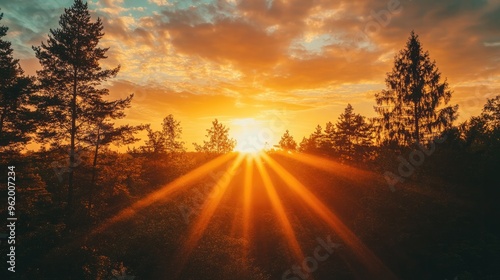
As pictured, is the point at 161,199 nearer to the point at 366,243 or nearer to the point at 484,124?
the point at 366,243

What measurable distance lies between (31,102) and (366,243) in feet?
91.0

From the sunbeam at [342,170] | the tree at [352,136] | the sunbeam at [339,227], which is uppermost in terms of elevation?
the tree at [352,136]

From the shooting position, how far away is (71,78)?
21906mm

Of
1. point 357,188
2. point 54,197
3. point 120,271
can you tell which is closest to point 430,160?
point 357,188

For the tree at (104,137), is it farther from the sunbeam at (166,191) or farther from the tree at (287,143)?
the tree at (287,143)

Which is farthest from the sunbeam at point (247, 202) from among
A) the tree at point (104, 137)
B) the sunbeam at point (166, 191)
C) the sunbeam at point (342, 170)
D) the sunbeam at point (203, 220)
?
the tree at point (104, 137)

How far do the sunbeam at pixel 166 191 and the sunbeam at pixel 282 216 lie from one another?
10.9 metres

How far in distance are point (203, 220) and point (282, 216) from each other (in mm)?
8829

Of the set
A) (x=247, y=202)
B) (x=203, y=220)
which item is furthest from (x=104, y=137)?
(x=247, y=202)

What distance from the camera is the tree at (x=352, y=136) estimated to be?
38.4m

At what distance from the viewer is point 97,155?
2350 centimetres

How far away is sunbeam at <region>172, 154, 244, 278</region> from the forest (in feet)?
0.58

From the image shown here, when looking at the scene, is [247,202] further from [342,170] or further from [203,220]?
[342,170]

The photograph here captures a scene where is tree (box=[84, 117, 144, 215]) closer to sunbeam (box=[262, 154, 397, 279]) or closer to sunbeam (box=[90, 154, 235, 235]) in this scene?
sunbeam (box=[90, 154, 235, 235])
